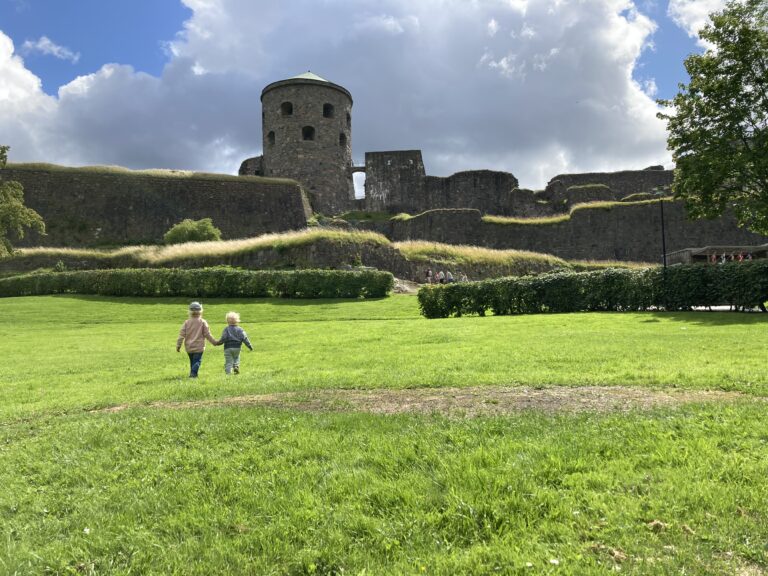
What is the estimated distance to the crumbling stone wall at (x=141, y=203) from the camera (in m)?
36.1

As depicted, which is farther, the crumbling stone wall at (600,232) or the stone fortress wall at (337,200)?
the crumbling stone wall at (600,232)

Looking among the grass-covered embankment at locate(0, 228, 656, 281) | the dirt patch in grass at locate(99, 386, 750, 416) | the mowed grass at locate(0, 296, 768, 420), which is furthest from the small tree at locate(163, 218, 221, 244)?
the dirt patch in grass at locate(99, 386, 750, 416)

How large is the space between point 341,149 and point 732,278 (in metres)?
37.6

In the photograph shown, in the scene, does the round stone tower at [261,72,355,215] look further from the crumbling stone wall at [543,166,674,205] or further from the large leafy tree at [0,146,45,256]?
the large leafy tree at [0,146,45,256]

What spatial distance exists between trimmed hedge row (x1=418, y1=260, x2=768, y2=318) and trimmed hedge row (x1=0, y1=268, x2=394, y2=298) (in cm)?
537

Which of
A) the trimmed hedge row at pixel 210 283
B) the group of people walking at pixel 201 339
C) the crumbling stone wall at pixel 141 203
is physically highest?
the crumbling stone wall at pixel 141 203

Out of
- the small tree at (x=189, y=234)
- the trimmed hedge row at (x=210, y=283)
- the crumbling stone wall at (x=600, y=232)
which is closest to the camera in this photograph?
the trimmed hedge row at (x=210, y=283)

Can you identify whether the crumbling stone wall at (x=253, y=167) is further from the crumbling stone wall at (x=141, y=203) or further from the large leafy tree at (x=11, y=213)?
the large leafy tree at (x=11, y=213)

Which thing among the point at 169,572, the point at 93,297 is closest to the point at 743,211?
the point at 169,572

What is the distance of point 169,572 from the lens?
2.91m

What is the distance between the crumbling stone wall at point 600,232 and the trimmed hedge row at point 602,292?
808 inches

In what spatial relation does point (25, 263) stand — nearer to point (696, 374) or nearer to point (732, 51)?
point (696, 374)

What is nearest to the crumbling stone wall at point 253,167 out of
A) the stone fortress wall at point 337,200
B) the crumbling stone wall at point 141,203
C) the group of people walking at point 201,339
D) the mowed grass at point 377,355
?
the stone fortress wall at point 337,200

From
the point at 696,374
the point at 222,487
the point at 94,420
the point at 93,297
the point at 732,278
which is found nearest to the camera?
the point at 222,487
